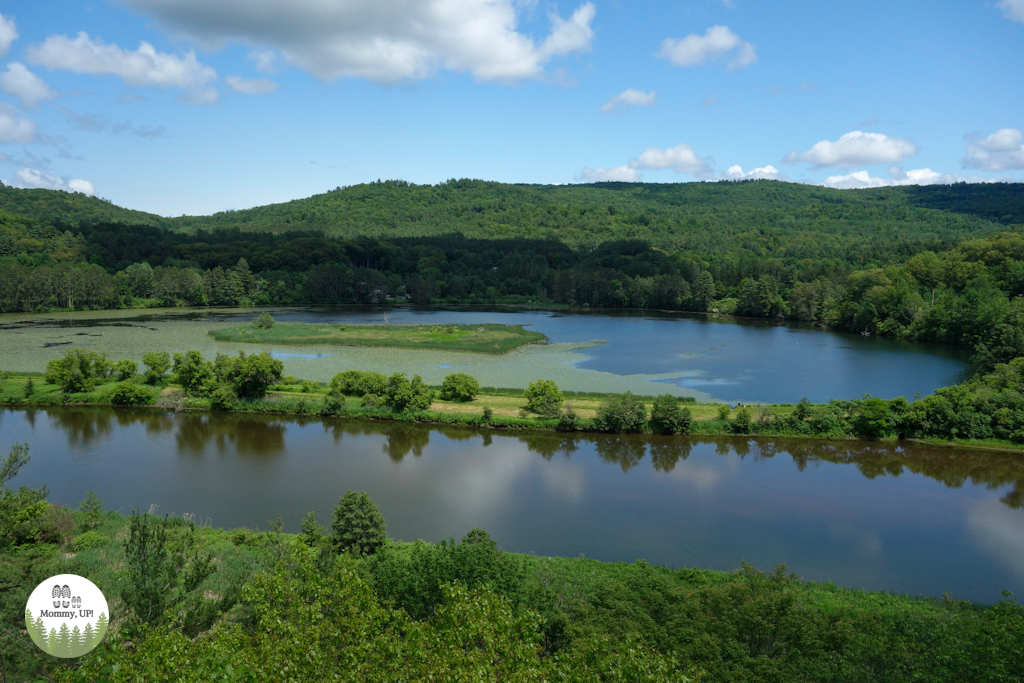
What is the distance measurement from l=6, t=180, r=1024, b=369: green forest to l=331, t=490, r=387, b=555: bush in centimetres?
4018

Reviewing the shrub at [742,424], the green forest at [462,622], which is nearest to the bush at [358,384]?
the green forest at [462,622]

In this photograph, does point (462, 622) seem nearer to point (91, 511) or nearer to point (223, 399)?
point (91, 511)

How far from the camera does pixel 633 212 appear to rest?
507 feet

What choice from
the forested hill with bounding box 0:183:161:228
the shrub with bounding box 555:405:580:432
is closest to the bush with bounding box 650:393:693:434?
the shrub with bounding box 555:405:580:432

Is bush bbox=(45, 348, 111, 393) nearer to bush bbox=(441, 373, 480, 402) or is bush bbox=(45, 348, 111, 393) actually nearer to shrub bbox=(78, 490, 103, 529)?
shrub bbox=(78, 490, 103, 529)

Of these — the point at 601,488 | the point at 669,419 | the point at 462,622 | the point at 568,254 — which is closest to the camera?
the point at 462,622

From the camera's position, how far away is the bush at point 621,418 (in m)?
30.7

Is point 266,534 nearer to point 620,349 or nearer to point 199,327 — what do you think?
point 620,349

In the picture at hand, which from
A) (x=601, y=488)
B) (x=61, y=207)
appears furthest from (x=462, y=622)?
(x=61, y=207)

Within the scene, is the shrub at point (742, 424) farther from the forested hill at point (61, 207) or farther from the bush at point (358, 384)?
the forested hill at point (61, 207)

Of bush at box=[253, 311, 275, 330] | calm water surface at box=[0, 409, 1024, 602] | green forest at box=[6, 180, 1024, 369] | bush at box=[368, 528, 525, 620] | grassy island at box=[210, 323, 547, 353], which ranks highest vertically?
green forest at box=[6, 180, 1024, 369]

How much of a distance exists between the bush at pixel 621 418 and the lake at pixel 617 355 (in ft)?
26.5

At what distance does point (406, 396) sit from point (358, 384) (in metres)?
3.96

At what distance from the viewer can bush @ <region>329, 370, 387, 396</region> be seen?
35094 millimetres
